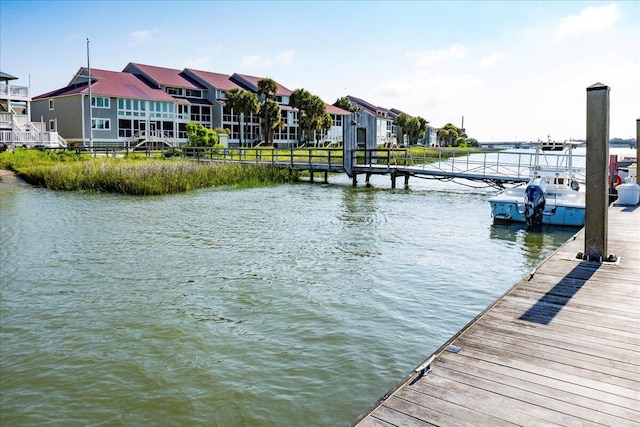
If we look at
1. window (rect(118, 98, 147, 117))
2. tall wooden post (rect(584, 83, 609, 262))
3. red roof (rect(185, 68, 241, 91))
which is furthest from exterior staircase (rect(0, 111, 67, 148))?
tall wooden post (rect(584, 83, 609, 262))

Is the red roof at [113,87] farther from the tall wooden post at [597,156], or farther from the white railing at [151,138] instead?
the tall wooden post at [597,156]

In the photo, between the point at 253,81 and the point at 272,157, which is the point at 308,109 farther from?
the point at 272,157

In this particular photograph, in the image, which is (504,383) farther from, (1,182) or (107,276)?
(1,182)

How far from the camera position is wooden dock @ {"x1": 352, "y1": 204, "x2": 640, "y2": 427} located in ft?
13.0

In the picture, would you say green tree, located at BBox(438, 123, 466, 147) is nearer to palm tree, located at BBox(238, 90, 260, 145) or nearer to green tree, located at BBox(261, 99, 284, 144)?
green tree, located at BBox(261, 99, 284, 144)

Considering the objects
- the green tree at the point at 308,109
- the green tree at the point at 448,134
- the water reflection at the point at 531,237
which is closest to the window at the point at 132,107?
the green tree at the point at 308,109

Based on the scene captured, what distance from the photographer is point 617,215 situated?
46.5 feet

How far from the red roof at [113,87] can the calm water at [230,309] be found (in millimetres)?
36435

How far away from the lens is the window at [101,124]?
51522 millimetres

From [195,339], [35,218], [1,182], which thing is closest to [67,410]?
[195,339]

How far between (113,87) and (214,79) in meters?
14.4

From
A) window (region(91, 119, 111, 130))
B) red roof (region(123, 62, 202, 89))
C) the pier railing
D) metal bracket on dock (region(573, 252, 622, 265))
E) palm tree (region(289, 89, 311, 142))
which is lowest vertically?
metal bracket on dock (region(573, 252, 622, 265))

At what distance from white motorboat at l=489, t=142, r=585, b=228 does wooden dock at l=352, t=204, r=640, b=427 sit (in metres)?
10.2

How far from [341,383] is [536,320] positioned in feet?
7.70
